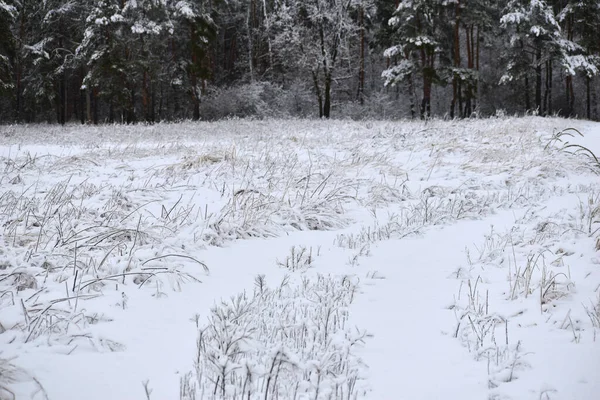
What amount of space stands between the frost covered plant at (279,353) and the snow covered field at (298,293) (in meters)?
0.01

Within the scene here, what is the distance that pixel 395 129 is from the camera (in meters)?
13.6

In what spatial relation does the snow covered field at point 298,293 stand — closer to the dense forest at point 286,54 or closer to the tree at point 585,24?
the dense forest at point 286,54

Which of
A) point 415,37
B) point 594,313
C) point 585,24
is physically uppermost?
point 585,24

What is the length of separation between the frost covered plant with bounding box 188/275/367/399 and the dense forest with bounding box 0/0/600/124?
20635 mm

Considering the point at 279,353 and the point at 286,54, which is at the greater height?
the point at 286,54

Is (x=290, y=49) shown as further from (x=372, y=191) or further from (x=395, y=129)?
(x=372, y=191)

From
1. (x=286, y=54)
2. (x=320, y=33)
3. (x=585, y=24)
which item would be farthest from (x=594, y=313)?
(x=585, y=24)

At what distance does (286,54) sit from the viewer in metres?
30.9

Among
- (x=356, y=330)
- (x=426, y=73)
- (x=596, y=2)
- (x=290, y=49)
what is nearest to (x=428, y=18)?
(x=426, y=73)

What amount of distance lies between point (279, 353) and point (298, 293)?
1.02m

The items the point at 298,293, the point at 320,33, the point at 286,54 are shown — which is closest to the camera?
the point at 298,293

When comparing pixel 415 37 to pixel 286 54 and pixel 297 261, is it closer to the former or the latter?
pixel 286 54

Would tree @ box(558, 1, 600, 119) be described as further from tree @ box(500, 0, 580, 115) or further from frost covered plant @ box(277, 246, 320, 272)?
frost covered plant @ box(277, 246, 320, 272)

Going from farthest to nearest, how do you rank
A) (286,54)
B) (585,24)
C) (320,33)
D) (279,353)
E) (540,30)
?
(286,54) → (320,33) → (585,24) → (540,30) → (279,353)
